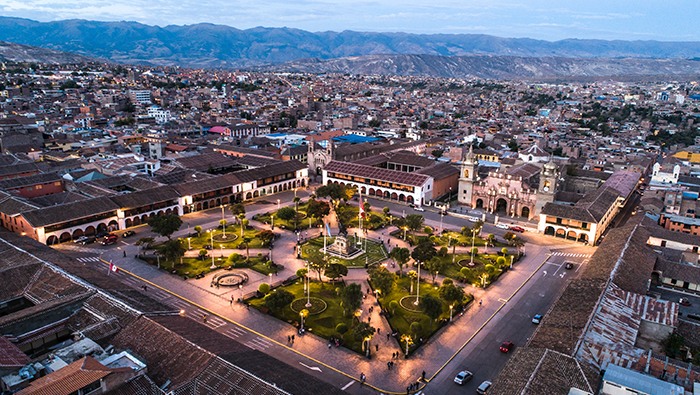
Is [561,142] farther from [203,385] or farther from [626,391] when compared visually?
[203,385]

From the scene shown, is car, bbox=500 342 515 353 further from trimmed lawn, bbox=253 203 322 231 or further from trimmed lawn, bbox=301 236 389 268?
trimmed lawn, bbox=253 203 322 231

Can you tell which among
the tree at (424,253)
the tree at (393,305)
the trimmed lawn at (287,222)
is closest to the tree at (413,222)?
the tree at (424,253)

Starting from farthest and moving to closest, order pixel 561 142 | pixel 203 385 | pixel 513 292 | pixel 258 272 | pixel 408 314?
pixel 561 142, pixel 258 272, pixel 513 292, pixel 408 314, pixel 203 385

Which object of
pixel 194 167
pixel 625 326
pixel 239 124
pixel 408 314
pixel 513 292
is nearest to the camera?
pixel 625 326

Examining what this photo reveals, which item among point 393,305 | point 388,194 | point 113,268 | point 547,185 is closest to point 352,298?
point 393,305

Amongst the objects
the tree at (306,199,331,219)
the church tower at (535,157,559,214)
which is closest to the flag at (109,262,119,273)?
the tree at (306,199,331,219)

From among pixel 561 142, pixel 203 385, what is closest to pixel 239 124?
pixel 561 142
